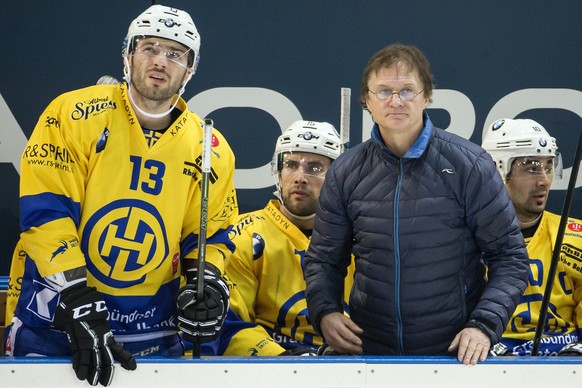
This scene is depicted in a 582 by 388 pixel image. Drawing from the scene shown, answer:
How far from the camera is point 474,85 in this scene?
13.9ft

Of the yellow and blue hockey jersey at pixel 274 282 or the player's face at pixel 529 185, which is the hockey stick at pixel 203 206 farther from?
the player's face at pixel 529 185

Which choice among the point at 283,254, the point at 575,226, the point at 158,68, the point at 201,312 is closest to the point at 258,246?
the point at 283,254

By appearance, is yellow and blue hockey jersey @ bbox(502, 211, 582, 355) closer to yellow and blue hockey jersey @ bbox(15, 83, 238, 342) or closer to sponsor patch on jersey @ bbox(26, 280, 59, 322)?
yellow and blue hockey jersey @ bbox(15, 83, 238, 342)

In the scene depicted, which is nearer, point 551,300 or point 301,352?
point 301,352

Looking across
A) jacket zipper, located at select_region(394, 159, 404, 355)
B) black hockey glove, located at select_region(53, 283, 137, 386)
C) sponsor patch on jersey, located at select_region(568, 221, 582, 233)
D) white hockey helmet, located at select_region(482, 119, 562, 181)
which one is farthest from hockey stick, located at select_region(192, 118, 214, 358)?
sponsor patch on jersey, located at select_region(568, 221, 582, 233)

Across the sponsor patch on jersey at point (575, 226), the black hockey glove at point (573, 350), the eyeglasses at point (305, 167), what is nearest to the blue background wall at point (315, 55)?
the sponsor patch on jersey at point (575, 226)

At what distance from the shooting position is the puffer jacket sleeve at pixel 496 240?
7.98ft

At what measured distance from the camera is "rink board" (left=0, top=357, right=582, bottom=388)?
2414 millimetres

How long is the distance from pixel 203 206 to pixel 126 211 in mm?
219

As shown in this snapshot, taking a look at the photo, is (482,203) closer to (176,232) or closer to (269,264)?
(176,232)

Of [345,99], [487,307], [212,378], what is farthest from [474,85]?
[212,378]

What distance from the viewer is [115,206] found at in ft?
8.74

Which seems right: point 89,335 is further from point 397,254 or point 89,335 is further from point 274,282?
point 274,282

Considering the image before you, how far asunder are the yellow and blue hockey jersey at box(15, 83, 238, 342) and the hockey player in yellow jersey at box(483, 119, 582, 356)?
3.98 ft
